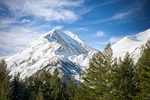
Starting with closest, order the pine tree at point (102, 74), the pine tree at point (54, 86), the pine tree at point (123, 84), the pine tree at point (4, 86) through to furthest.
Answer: the pine tree at point (123, 84) → the pine tree at point (102, 74) → the pine tree at point (4, 86) → the pine tree at point (54, 86)

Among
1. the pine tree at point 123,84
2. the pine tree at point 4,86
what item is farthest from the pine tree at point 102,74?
the pine tree at point 4,86

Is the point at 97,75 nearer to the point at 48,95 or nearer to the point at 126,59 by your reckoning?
the point at 126,59

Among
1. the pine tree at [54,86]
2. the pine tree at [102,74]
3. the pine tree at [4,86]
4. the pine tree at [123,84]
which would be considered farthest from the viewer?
the pine tree at [54,86]

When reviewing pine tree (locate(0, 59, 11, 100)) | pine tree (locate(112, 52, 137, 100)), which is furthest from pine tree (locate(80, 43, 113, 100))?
pine tree (locate(0, 59, 11, 100))

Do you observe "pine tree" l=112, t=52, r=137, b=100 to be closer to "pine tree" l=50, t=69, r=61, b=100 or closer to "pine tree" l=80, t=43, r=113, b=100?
"pine tree" l=80, t=43, r=113, b=100

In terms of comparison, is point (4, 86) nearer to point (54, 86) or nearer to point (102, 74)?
point (54, 86)

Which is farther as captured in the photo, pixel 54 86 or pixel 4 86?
pixel 54 86

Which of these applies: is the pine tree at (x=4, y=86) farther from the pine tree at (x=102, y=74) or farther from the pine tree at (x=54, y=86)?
the pine tree at (x=102, y=74)

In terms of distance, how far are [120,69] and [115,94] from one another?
2.97 m

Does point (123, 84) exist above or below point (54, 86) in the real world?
above

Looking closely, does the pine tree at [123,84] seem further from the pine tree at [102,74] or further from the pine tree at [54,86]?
the pine tree at [54,86]

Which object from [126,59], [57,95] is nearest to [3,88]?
[57,95]

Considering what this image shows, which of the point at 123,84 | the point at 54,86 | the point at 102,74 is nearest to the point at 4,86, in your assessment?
the point at 54,86

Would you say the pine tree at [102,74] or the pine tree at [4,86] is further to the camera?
the pine tree at [4,86]
